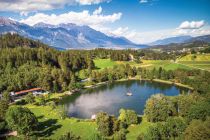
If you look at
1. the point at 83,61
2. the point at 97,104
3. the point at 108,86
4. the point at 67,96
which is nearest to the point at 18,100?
the point at 67,96

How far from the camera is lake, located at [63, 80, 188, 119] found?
7719 centimetres

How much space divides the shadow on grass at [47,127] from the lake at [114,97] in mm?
10846

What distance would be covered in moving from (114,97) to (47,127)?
4124 cm

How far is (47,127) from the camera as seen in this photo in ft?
190

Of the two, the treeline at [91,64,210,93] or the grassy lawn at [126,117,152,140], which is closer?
the grassy lawn at [126,117,152,140]

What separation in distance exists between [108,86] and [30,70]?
39.3 metres

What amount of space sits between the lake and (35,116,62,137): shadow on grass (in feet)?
35.6

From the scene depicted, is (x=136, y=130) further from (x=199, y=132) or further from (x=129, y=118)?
(x=199, y=132)

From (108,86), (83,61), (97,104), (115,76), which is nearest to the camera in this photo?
(97,104)

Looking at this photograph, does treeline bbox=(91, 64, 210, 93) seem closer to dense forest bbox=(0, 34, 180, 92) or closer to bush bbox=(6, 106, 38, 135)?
dense forest bbox=(0, 34, 180, 92)

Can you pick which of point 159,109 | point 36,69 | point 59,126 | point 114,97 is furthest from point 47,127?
point 36,69

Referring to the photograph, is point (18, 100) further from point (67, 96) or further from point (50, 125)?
point (50, 125)

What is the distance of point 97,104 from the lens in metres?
84.5

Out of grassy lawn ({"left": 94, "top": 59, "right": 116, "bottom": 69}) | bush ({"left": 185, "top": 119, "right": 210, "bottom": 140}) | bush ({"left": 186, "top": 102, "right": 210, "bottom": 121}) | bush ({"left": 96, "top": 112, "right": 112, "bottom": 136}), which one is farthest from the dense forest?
bush ({"left": 185, "top": 119, "right": 210, "bottom": 140})
